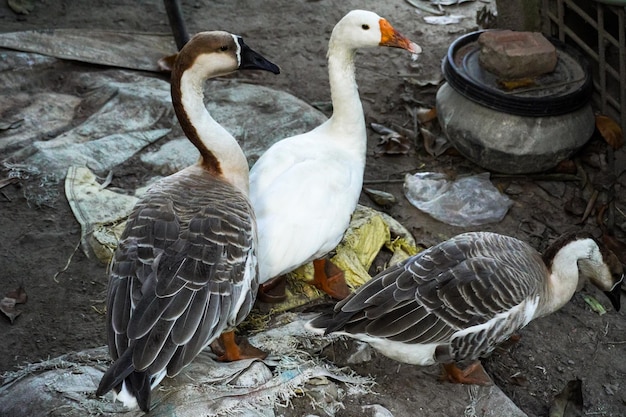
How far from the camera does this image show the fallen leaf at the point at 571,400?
3514mm

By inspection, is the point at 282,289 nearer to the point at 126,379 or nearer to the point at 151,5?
the point at 126,379

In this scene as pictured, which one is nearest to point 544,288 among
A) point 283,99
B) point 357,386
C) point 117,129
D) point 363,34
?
point 357,386

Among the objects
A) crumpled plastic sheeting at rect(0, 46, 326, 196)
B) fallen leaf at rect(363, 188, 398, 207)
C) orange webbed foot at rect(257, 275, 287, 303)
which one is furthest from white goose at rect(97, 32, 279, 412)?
crumpled plastic sheeting at rect(0, 46, 326, 196)

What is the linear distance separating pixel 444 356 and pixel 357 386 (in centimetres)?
43

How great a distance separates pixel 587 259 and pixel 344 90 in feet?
5.34

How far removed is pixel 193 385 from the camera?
3.18 m

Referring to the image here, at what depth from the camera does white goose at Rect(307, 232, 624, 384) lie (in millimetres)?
3209

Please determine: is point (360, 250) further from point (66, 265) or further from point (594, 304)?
point (66, 265)

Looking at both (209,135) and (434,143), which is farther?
(434,143)

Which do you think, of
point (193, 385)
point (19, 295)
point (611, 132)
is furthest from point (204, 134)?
point (611, 132)

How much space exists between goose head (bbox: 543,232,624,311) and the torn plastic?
123cm

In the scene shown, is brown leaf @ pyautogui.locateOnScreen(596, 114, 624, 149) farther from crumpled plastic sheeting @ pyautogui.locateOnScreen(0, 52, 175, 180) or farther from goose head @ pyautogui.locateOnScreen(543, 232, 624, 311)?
crumpled plastic sheeting @ pyautogui.locateOnScreen(0, 52, 175, 180)

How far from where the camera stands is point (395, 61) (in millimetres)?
6680

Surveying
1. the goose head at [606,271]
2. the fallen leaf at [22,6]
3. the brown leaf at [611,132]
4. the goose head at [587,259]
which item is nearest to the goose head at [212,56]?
the goose head at [587,259]
